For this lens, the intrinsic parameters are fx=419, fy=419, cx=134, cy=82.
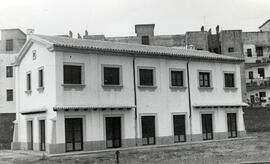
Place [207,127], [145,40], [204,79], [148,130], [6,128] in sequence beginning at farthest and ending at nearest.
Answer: [145,40] → [6,128] → [204,79] → [207,127] → [148,130]

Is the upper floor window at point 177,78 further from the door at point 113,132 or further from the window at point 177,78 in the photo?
the door at point 113,132

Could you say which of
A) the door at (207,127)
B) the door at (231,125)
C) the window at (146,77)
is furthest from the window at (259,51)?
the window at (146,77)

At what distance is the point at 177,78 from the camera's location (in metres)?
32.5

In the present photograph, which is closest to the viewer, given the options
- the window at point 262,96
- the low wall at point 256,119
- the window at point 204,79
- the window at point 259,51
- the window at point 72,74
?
the window at point 72,74

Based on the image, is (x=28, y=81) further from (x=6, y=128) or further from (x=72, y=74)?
(x=6, y=128)

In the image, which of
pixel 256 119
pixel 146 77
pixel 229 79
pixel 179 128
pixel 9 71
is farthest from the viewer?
pixel 9 71

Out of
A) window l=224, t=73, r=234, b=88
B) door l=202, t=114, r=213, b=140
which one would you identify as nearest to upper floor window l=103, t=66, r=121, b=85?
door l=202, t=114, r=213, b=140

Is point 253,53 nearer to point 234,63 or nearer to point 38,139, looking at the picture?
point 234,63

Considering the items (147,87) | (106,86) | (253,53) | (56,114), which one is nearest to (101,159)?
(56,114)

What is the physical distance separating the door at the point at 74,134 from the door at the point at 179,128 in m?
8.15

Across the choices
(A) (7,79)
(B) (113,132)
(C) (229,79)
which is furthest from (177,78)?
(A) (7,79)

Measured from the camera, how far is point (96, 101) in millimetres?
27828

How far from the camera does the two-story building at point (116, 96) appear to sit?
26.7 metres

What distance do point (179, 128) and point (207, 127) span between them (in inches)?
111
